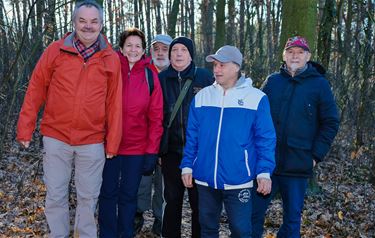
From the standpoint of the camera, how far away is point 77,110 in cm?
399

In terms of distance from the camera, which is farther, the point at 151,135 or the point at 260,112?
the point at 151,135

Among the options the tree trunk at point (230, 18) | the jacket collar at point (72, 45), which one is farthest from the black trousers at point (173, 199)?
the tree trunk at point (230, 18)

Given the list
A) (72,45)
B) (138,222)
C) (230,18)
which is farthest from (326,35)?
(230,18)

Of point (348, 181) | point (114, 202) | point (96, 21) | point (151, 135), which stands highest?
point (96, 21)

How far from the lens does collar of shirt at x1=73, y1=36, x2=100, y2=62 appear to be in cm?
406

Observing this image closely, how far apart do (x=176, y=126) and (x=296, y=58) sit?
1.42 m

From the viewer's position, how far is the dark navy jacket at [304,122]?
4301 millimetres

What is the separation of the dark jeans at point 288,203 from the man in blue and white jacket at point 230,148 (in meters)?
0.68

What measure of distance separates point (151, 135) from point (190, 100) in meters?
0.54

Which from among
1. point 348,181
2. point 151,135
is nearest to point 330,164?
point 348,181

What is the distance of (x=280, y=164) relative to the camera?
439cm

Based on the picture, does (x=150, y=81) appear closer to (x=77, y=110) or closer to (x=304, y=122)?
(x=77, y=110)

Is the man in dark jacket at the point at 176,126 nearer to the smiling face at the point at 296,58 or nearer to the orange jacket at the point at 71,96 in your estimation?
the orange jacket at the point at 71,96

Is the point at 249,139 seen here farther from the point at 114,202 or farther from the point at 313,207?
the point at 313,207
